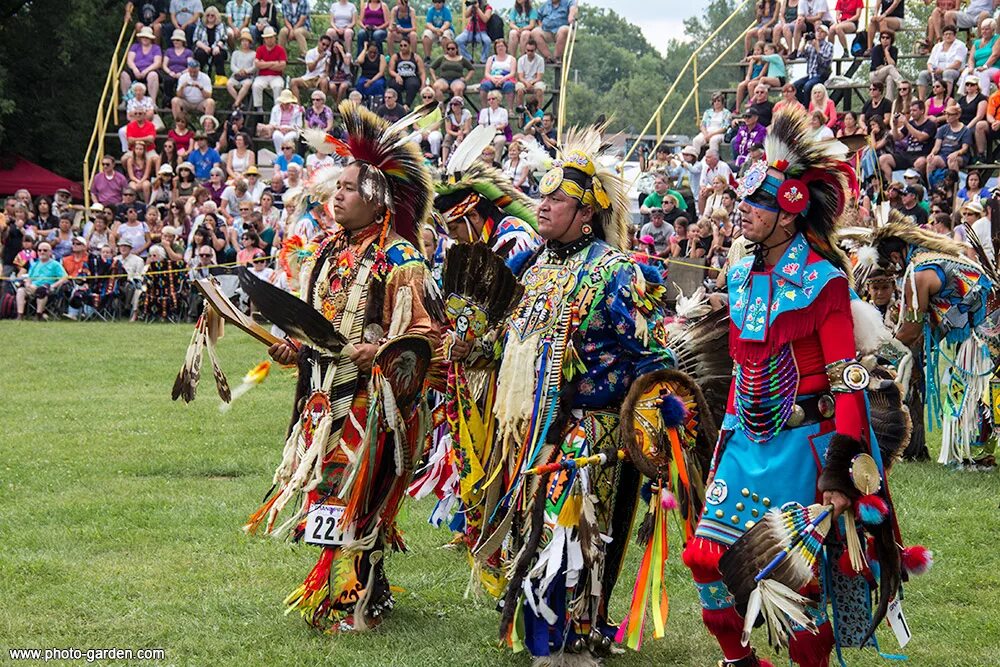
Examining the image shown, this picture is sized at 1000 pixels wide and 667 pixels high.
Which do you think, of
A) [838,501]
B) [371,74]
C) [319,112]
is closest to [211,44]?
[371,74]

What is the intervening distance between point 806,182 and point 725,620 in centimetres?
149

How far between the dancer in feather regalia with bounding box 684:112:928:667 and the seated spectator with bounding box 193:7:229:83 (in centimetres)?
1871

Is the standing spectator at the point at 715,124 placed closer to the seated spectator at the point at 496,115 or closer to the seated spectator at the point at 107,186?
the seated spectator at the point at 496,115

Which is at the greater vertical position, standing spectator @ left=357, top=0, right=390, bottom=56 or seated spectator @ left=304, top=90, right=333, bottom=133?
standing spectator @ left=357, top=0, right=390, bottom=56

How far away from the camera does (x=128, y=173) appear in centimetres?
2030

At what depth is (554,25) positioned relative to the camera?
67.2ft

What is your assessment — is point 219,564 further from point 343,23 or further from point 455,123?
point 343,23

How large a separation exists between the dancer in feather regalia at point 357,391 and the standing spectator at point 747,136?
438 inches

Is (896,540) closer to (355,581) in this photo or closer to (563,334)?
(563,334)

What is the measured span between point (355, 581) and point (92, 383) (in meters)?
7.64

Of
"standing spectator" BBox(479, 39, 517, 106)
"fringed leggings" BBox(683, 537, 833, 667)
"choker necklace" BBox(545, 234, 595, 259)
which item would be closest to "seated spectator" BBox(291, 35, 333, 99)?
"standing spectator" BBox(479, 39, 517, 106)

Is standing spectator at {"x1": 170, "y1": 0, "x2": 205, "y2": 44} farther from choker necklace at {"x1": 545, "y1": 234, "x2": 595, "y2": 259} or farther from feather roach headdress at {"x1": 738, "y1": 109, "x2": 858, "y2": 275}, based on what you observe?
feather roach headdress at {"x1": 738, "y1": 109, "x2": 858, "y2": 275}

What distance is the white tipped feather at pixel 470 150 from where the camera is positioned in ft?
22.1

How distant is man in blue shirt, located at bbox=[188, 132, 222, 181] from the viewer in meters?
19.9
